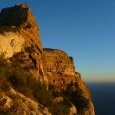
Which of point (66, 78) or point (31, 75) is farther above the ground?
point (66, 78)

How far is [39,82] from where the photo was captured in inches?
1291

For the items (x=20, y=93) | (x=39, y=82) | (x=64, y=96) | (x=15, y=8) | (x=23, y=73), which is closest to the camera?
(x=20, y=93)

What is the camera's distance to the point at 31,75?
3209 centimetres

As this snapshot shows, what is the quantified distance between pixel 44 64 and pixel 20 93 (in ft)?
42.6

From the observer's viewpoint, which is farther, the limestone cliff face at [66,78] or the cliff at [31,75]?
the limestone cliff face at [66,78]

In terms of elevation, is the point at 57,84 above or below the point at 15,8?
below

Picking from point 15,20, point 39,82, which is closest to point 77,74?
point 15,20

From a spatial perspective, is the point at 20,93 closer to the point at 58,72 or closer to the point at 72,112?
the point at 72,112

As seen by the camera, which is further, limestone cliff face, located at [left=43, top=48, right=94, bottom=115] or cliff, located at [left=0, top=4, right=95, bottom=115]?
limestone cliff face, located at [left=43, top=48, right=94, bottom=115]

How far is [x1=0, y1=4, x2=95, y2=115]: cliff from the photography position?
25688mm

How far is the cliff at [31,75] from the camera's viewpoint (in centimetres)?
2569

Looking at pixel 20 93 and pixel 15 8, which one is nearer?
pixel 20 93

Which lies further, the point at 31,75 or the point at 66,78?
the point at 66,78

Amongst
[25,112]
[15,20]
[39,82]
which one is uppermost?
[15,20]
